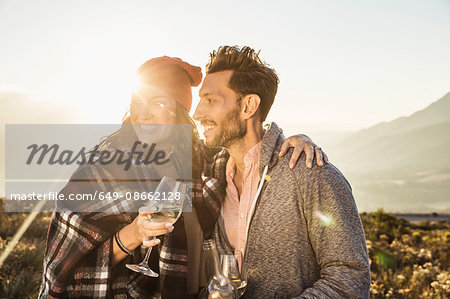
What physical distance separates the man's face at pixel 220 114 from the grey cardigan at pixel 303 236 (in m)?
0.52

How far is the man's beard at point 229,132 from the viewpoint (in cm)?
319

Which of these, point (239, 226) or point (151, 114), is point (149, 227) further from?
point (151, 114)

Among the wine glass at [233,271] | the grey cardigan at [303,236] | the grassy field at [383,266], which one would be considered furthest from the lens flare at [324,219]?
the grassy field at [383,266]

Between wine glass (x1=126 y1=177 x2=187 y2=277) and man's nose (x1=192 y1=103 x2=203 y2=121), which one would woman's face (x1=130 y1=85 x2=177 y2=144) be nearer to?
man's nose (x1=192 y1=103 x2=203 y2=121)

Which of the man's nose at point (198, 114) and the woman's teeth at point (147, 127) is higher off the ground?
the man's nose at point (198, 114)

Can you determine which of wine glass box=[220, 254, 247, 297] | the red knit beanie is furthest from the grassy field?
wine glass box=[220, 254, 247, 297]

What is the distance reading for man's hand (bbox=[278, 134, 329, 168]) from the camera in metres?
2.64

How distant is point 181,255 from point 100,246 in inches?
23.5

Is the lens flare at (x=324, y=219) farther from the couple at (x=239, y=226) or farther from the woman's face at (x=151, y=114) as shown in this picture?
the woman's face at (x=151, y=114)

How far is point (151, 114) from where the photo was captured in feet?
12.1

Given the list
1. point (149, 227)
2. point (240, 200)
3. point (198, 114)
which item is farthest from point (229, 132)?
point (149, 227)

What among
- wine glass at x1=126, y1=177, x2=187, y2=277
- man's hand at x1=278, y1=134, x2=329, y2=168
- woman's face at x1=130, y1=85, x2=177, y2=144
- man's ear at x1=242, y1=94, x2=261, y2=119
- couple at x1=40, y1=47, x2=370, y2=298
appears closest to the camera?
wine glass at x1=126, y1=177, x2=187, y2=277

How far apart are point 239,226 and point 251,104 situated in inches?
41.5

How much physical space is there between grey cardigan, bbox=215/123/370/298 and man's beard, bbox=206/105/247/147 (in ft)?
1.61
